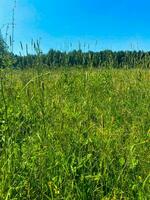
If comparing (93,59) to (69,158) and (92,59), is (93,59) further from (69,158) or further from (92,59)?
(69,158)

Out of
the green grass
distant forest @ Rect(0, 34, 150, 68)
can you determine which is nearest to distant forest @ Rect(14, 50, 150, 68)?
distant forest @ Rect(0, 34, 150, 68)

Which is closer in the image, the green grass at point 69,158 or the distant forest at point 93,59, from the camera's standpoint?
the green grass at point 69,158

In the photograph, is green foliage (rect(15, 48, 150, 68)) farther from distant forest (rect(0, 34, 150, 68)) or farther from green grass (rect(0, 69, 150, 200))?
green grass (rect(0, 69, 150, 200))

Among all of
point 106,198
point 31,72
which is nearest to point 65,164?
point 106,198

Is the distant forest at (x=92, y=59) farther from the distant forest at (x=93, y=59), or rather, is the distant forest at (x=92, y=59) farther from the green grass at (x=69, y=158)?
the green grass at (x=69, y=158)

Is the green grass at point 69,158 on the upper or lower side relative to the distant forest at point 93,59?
lower

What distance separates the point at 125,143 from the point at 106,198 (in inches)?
36.4

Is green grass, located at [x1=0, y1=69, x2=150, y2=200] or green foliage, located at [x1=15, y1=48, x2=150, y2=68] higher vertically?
green foliage, located at [x1=15, y1=48, x2=150, y2=68]

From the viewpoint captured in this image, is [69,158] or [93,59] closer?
[69,158]

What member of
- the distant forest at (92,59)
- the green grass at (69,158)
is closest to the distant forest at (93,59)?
the distant forest at (92,59)

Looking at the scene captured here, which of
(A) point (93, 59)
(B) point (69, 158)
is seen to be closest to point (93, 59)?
(A) point (93, 59)

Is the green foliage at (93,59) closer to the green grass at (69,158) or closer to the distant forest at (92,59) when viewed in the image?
the distant forest at (92,59)

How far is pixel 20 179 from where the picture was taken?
129 inches

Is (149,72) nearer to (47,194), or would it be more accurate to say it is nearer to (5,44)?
(5,44)
